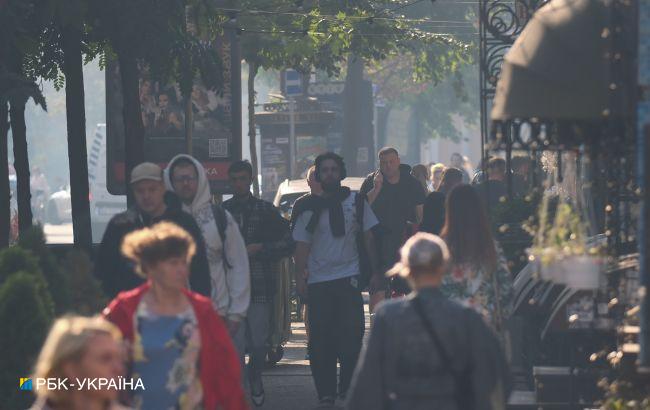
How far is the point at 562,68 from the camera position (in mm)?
8828

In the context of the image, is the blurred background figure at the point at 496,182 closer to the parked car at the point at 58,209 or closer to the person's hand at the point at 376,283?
the person's hand at the point at 376,283

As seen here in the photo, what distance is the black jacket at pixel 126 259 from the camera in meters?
9.12

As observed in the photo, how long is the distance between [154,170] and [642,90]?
2636mm

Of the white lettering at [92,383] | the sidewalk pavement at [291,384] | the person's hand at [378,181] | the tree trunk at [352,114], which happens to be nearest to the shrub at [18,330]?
the sidewalk pavement at [291,384]

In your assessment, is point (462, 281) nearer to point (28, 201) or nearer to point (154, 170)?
point (154, 170)

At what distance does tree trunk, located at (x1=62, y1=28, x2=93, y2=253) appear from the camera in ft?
45.9

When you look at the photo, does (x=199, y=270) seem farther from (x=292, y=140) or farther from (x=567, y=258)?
(x=292, y=140)

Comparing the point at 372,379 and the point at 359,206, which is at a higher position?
the point at 359,206

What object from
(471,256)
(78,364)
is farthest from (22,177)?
(78,364)

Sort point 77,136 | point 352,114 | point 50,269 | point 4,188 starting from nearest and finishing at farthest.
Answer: point 50,269
point 4,188
point 77,136
point 352,114

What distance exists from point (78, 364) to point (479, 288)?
399cm

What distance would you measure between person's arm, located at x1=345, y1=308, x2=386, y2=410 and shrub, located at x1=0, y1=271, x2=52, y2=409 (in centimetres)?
273

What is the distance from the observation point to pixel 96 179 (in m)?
52.2

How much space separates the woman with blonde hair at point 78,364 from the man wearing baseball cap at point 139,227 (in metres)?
3.50
